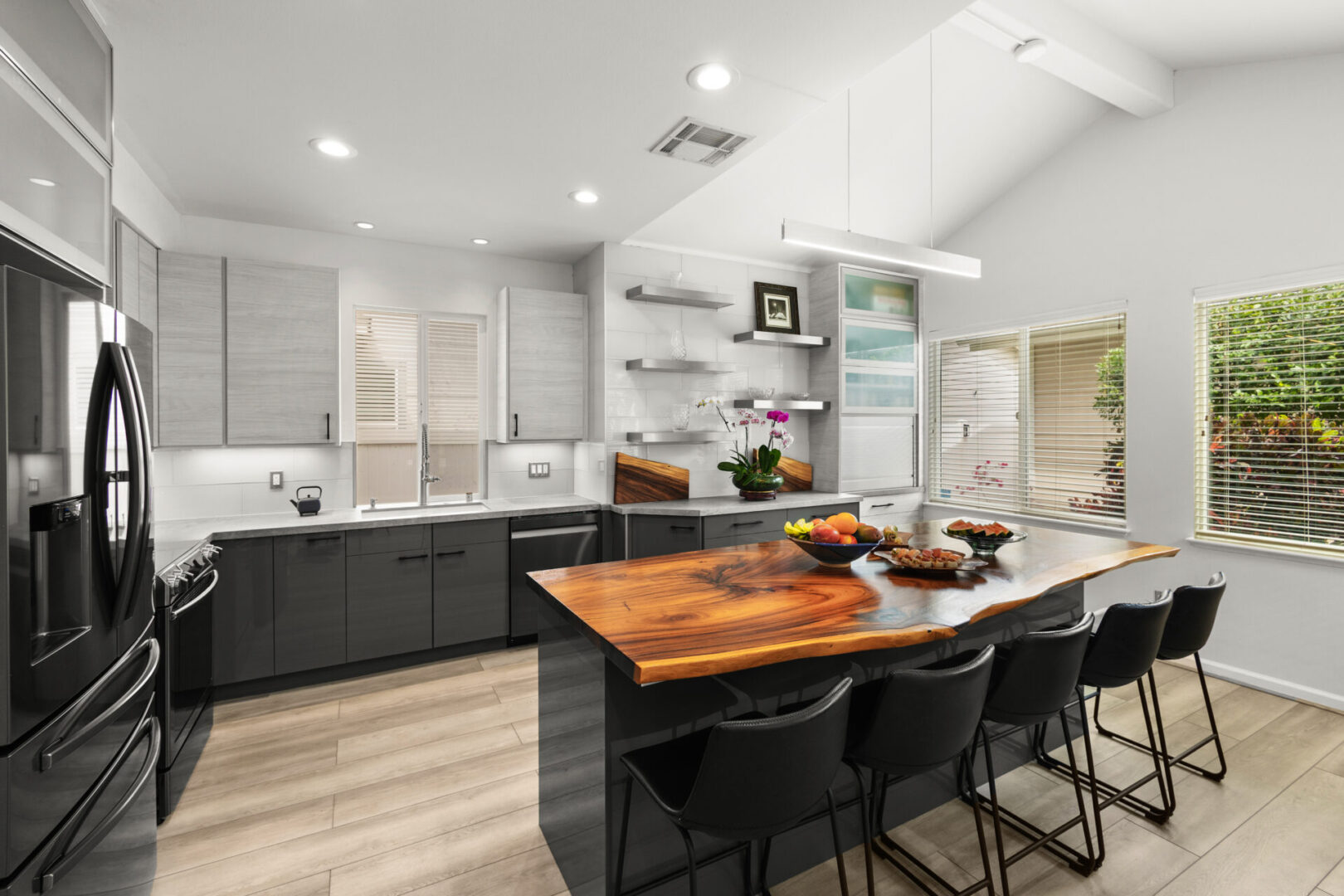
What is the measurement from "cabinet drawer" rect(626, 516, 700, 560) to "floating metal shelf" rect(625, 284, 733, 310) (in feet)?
4.93

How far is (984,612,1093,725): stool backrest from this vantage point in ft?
5.93

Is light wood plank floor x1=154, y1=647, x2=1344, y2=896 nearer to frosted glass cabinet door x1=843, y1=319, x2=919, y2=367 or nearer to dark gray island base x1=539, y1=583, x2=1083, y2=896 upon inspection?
dark gray island base x1=539, y1=583, x2=1083, y2=896

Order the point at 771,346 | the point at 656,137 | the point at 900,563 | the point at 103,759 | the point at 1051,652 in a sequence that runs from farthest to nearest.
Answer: the point at 771,346 < the point at 656,137 < the point at 900,563 < the point at 1051,652 < the point at 103,759

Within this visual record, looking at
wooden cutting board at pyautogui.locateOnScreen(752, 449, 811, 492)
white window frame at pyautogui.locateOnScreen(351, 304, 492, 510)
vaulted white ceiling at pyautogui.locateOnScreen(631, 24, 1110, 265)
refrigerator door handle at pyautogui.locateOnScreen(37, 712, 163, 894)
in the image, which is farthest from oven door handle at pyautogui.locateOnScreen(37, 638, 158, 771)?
wooden cutting board at pyautogui.locateOnScreen(752, 449, 811, 492)

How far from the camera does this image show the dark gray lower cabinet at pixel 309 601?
11.1 feet

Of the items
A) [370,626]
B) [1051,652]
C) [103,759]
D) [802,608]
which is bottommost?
[370,626]

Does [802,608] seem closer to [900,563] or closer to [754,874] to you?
[900,563]

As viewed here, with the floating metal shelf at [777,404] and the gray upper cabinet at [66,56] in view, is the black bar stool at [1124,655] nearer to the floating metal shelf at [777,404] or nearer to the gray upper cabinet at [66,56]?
the floating metal shelf at [777,404]

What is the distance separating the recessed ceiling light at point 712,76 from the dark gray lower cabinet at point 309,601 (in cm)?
292

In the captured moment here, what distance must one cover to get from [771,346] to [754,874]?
3870 millimetres

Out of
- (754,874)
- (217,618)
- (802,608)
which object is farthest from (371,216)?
(754,874)

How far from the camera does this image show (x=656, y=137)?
109 inches

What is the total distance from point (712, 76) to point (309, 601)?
326 centimetres

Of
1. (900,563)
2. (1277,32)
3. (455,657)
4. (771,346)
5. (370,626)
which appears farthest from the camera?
(771,346)
